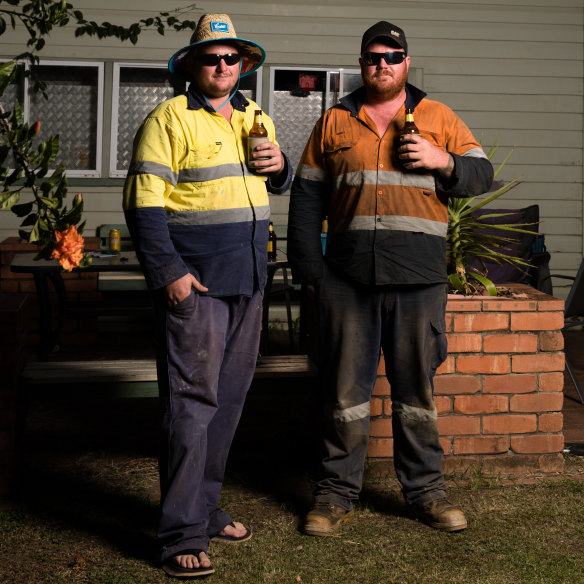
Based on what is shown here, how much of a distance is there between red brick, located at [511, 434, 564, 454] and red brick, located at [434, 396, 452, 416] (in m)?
0.37

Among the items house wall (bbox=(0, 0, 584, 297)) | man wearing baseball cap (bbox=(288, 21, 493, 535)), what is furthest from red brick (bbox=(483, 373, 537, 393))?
house wall (bbox=(0, 0, 584, 297))

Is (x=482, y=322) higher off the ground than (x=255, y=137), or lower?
lower

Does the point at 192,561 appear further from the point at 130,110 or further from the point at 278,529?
the point at 130,110

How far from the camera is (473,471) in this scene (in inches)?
168

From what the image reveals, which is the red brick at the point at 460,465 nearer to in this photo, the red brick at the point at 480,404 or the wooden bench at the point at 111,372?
the red brick at the point at 480,404

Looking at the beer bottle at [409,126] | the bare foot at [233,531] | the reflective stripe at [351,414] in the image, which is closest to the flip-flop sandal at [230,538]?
the bare foot at [233,531]

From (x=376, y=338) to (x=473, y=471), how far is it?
1.10 meters

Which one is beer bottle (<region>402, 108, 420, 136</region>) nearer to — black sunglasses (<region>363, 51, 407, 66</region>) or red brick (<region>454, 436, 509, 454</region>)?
black sunglasses (<region>363, 51, 407, 66</region>)

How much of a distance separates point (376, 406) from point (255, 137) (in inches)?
64.8

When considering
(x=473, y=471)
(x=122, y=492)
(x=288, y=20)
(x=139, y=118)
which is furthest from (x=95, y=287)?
(x=473, y=471)

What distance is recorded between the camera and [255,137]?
3182 millimetres

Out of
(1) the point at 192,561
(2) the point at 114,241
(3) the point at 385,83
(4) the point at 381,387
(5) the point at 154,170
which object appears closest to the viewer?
(5) the point at 154,170

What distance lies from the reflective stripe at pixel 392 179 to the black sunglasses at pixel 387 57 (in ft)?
1.44

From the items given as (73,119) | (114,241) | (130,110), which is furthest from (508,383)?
(73,119)
